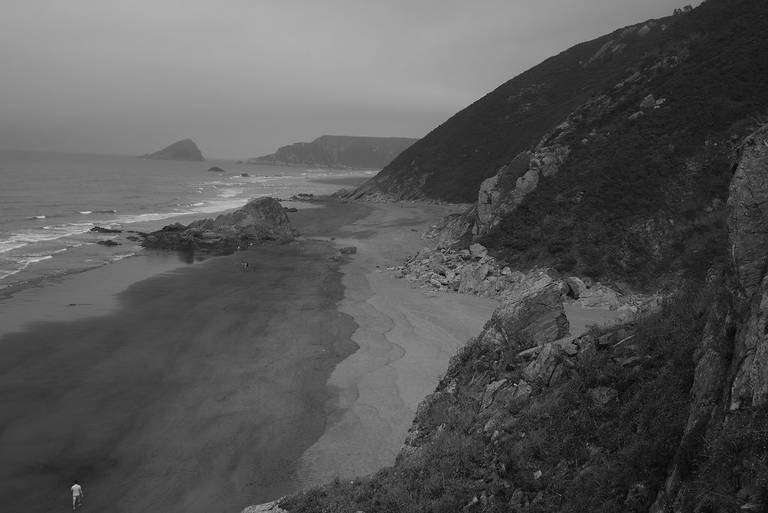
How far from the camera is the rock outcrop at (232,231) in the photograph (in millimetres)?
56094

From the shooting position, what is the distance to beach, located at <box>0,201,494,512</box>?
16.1 meters

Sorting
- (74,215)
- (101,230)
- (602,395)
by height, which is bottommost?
(602,395)

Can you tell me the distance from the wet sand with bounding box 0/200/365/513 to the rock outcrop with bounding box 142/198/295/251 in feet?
68.8

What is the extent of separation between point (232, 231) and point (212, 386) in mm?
39855

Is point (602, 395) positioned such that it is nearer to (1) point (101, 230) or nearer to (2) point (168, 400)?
(2) point (168, 400)

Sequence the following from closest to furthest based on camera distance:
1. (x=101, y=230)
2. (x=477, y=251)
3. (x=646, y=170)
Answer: (x=646, y=170) < (x=477, y=251) < (x=101, y=230)

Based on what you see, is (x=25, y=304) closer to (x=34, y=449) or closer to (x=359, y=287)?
(x=34, y=449)

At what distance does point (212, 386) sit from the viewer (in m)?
22.2

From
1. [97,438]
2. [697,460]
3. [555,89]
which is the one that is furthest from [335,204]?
[697,460]

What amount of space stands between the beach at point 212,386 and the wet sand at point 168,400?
7cm

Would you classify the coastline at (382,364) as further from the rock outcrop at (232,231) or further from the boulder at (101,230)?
the boulder at (101,230)

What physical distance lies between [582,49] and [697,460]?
111082 mm

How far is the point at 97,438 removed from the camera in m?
18.2

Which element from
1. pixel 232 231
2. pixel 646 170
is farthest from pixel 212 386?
pixel 232 231
